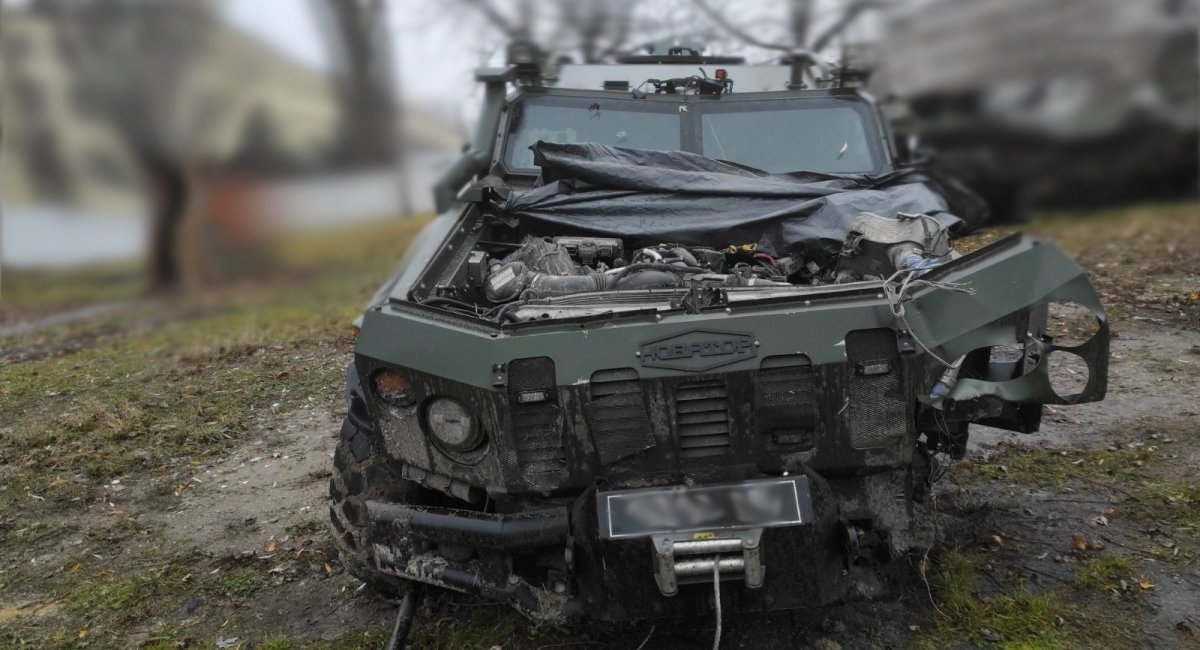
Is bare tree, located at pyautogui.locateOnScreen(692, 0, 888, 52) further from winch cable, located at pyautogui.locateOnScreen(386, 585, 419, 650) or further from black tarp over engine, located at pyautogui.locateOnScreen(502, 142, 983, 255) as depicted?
winch cable, located at pyautogui.locateOnScreen(386, 585, 419, 650)

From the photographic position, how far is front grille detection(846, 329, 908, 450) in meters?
2.73

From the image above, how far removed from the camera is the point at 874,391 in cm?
276

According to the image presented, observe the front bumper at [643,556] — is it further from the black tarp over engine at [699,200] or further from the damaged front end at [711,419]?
the black tarp over engine at [699,200]

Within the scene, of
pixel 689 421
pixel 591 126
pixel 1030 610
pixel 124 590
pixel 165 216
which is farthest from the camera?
pixel 591 126

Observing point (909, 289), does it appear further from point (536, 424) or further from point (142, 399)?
point (142, 399)

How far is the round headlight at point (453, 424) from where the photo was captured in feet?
9.20

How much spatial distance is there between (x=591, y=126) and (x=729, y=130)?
80 cm

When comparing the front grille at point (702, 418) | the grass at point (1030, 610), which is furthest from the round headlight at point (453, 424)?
the grass at point (1030, 610)

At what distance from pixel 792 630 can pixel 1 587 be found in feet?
11.5

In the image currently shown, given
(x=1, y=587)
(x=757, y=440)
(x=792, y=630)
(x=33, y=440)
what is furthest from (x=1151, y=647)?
(x=33, y=440)

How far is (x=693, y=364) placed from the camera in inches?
106

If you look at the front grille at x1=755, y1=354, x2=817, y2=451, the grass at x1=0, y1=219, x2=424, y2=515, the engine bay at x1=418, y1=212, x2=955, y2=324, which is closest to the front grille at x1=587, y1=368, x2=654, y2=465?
the engine bay at x1=418, y1=212, x2=955, y2=324

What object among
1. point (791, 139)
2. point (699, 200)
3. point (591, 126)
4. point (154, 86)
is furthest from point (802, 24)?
point (154, 86)

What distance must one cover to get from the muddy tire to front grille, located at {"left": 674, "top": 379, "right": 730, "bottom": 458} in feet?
3.87
